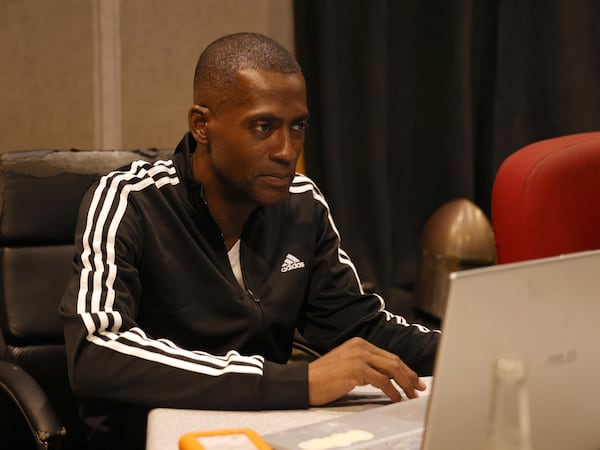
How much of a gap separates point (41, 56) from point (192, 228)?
1.63 metres

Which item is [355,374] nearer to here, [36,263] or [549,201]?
[549,201]

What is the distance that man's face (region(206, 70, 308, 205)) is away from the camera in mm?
1551

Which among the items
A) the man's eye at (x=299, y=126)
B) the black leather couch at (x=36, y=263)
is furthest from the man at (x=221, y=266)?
the black leather couch at (x=36, y=263)

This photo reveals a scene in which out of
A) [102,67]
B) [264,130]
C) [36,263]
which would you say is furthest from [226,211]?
[102,67]

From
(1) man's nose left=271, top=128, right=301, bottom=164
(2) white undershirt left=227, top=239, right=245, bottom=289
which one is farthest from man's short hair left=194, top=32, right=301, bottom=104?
(2) white undershirt left=227, top=239, right=245, bottom=289

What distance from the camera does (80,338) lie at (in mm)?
1354

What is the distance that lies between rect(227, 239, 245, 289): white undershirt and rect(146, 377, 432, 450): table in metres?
0.43

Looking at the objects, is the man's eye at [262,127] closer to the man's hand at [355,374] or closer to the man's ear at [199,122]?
the man's ear at [199,122]

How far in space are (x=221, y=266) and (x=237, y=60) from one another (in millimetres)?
386

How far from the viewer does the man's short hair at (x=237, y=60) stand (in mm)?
1584

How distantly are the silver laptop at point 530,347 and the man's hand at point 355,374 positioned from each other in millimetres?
386

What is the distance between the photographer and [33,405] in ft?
4.81

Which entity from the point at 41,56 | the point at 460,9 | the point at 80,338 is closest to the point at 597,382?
the point at 80,338

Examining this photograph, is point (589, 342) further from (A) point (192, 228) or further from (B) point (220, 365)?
(A) point (192, 228)
